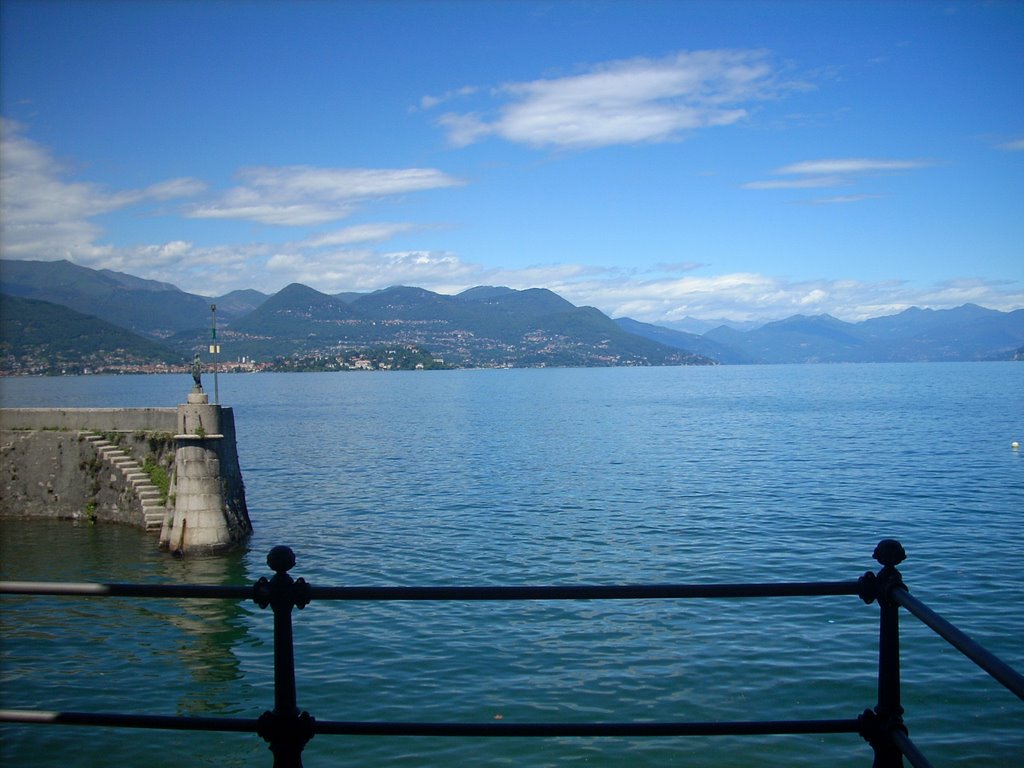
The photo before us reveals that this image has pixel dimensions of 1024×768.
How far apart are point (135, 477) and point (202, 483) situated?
4.39 metres

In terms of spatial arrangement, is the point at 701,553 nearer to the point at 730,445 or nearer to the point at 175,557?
the point at 175,557

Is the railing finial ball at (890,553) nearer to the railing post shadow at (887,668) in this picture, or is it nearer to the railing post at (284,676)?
the railing post shadow at (887,668)

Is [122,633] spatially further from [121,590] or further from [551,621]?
[121,590]

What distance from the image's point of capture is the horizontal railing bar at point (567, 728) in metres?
3.41

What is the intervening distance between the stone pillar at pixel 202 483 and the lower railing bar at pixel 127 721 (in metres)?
19.0

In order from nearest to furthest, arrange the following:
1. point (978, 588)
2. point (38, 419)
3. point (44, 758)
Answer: point (44, 758) < point (978, 588) < point (38, 419)

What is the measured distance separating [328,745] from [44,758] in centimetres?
374

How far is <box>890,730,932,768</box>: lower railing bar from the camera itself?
307 cm

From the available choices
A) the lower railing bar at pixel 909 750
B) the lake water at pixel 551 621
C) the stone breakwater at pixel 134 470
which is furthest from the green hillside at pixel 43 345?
the lower railing bar at pixel 909 750

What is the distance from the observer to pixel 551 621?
1719 cm

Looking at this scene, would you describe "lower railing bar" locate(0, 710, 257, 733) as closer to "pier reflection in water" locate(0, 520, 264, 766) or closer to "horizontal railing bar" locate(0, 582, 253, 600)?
"horizontal railing bar" locate(0, 582, 253, 600)

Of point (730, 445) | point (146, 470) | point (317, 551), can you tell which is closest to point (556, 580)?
point (317, 551)

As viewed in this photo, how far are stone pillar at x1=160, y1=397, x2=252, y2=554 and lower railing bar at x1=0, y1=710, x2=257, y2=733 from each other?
1901 centimetres

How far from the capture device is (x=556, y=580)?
19484mm
